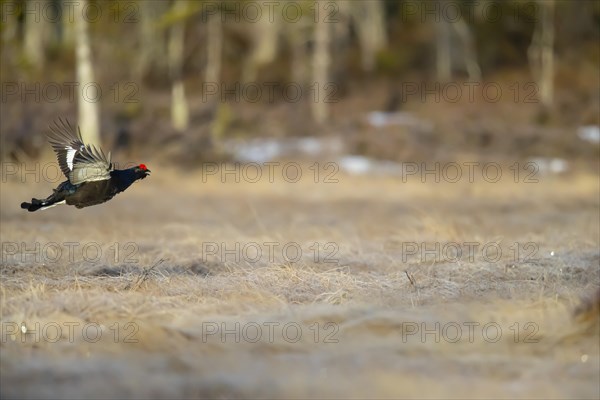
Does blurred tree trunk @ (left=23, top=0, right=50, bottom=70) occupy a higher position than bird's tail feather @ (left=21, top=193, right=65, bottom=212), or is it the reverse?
blurred tree trunk @ (left=23, top=0, right=50, bottom=70)

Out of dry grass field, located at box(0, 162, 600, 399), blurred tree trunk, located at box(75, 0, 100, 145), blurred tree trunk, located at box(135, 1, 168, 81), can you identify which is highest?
blurred tree trunk, located at box(135, 1, 168, 81)

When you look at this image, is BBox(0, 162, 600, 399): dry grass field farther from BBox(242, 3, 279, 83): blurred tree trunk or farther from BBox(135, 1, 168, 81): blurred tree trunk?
BBox(242, 3, 279, 83): blurred tree trunk

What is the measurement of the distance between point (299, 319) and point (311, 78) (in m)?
29.5

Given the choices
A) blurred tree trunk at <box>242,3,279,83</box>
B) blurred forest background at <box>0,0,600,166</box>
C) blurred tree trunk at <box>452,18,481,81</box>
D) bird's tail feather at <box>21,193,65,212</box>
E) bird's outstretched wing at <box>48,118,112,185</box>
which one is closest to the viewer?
bird's tail feather at <box>21,193,65,212</box>

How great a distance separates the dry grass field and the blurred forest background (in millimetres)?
10609

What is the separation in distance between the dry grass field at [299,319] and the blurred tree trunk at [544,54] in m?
22.3

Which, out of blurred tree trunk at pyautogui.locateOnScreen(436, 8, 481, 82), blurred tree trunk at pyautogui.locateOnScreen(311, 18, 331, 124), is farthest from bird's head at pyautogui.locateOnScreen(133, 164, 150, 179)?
blurred tree trunk at pyautogui.locateOnScreen(436, 8, 481, 82)

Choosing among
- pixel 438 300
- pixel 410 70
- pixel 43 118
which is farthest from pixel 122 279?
pixel 410 70

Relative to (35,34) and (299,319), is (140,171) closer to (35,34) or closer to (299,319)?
(299,319)

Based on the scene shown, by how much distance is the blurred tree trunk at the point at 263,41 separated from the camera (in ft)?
131

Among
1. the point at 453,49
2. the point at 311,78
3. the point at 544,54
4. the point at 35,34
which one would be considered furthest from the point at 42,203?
the point at 453,49

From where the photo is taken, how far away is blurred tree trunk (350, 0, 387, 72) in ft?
132

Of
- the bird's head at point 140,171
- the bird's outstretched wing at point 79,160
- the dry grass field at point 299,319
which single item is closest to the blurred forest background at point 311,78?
the dry grass field at point 299,319

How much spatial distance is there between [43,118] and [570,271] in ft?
51.1
